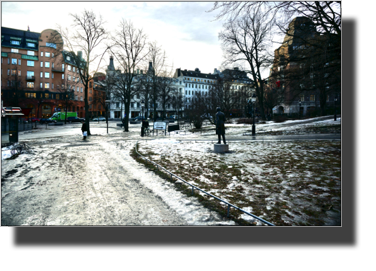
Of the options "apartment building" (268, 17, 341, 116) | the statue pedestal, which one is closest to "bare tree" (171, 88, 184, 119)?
"apartment building" (268, 17, 341, 116)

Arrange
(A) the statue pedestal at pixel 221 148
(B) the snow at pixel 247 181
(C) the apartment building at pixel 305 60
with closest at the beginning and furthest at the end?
(B) the snow at pixel 247 181, (C) the apartment building at pixel 305 60, (A) the statue pedestal at pixel 221 148

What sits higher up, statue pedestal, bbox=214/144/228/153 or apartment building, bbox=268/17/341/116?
apartment building, bbox=268/17/341/116

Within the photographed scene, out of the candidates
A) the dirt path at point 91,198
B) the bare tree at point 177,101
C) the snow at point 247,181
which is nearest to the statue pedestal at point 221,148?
the snow at point 247,181

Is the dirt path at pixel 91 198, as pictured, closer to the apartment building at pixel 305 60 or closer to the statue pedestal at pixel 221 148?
the statue pedestal at pixel 221 148

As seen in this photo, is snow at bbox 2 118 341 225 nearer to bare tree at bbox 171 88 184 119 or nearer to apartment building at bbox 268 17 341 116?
apartment building at bbox 268 17 341 116

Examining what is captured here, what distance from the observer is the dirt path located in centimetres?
408

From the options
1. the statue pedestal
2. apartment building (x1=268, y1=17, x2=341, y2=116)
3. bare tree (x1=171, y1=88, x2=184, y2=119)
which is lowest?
the statue pedestal

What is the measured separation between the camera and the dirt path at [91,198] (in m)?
4.08

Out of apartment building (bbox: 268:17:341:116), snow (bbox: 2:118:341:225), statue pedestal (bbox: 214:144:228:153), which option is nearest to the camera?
snow (bbox: 2:118:341:225)

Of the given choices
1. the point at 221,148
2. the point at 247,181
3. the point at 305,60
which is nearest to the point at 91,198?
the point at 247,181
